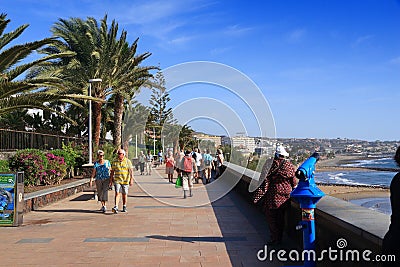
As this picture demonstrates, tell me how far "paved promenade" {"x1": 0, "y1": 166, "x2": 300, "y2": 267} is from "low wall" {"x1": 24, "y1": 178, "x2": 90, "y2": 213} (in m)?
0.21

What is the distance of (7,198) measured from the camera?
29.3 ft

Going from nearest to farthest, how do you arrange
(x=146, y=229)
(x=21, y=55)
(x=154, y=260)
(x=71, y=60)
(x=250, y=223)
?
(x=154, y=260) → (x=146, y=229) → (x=250, y=223) → (x=21, y=55) → (x=71, y=60)

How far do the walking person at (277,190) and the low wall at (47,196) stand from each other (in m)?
6.47

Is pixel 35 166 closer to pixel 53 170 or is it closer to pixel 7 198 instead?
pixel 53 170

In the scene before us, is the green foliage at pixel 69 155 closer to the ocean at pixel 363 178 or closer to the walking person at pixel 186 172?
the walking person at pixel 186 172

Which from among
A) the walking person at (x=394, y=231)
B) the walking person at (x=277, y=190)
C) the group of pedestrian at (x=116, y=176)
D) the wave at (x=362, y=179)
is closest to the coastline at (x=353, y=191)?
the wave at (x=362, y=179)

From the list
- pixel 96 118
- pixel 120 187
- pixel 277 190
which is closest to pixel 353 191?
pixel 96 118

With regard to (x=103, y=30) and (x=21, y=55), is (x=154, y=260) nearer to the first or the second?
(x=21, y=55)

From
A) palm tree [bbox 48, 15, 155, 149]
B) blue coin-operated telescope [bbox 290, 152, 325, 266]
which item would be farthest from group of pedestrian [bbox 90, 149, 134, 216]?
palm tree [bbox 48, 15, 155, 149]

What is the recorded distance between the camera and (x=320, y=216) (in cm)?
576

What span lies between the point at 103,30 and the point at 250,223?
19.6m

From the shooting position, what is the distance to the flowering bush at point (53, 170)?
51.8 feet

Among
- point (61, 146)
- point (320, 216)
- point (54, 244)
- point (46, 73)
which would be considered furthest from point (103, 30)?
point (320, 216)

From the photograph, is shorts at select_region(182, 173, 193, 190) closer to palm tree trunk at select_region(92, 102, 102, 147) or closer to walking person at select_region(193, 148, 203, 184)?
walking person at select_region(193, 148, 203, 184)
